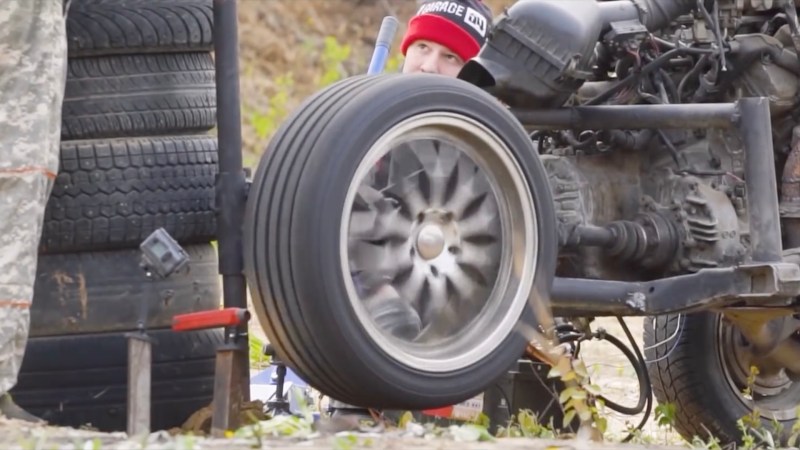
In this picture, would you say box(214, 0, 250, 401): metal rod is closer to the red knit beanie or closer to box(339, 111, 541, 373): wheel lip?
box(339, 111, 541, 373): wheel lip

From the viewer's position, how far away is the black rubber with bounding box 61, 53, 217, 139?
15.6ft

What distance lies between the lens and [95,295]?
477 cm

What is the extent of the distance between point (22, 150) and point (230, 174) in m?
0.51

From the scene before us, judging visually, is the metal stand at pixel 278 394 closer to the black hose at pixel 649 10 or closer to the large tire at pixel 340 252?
the large tire at pixel 340 252

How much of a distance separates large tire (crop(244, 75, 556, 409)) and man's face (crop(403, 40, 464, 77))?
158cm

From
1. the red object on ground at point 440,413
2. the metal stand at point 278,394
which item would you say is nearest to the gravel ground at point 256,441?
the metal stand at point 278,394

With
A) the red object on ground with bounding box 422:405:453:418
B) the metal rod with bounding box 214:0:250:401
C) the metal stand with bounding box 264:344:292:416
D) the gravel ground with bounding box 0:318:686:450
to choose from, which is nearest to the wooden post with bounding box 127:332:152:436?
the gravel ground with bounding box 0:318:686:450

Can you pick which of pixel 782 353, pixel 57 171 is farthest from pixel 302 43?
pixel 57 171

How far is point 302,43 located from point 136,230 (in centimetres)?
1013

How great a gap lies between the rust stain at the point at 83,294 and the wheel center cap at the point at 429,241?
0.98 meters

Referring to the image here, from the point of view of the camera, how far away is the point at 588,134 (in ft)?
17.5

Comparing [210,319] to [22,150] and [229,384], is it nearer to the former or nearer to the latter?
[229,384]

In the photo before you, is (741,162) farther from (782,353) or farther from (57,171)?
(57,171)

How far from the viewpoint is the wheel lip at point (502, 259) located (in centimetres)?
410
